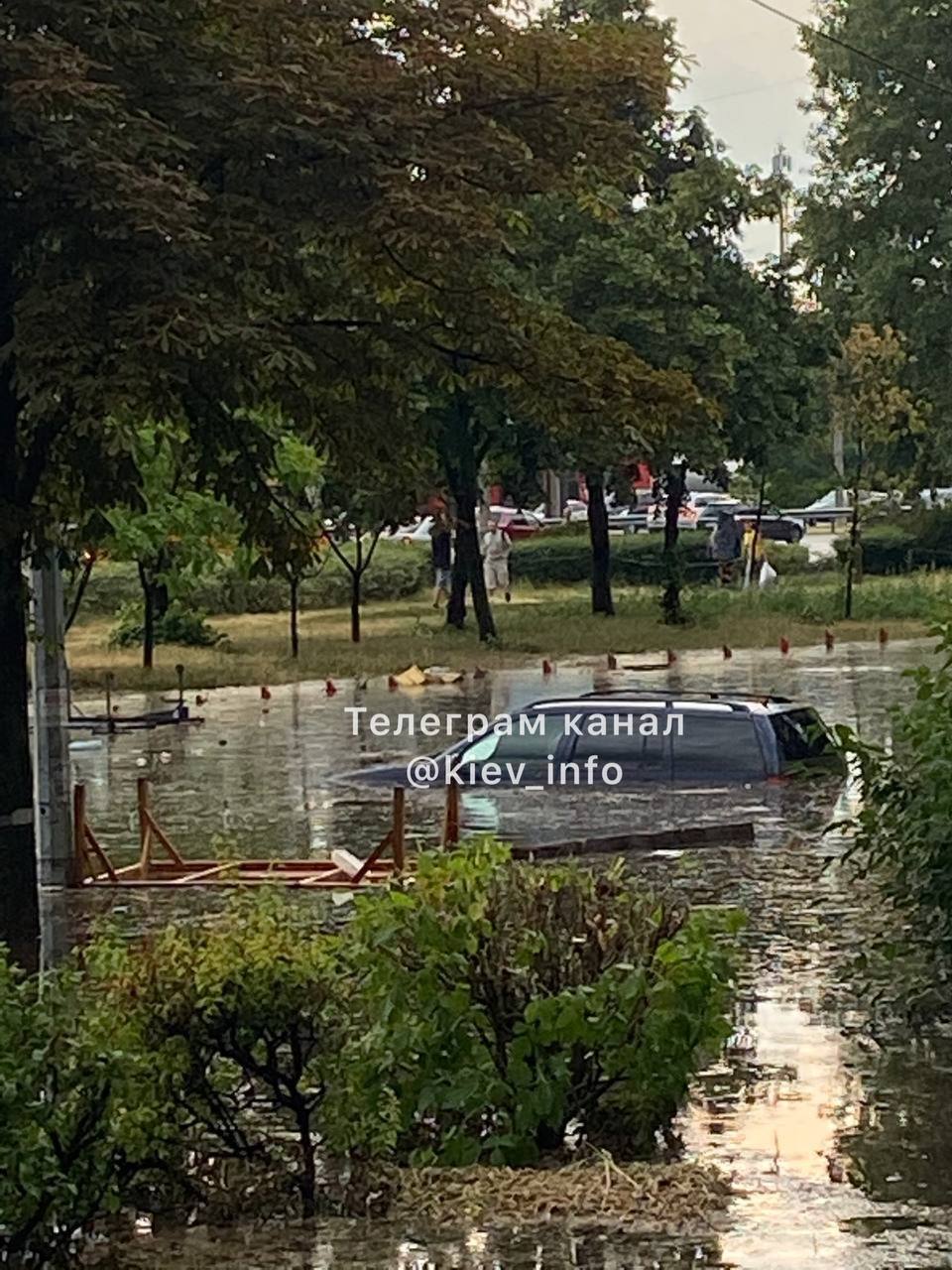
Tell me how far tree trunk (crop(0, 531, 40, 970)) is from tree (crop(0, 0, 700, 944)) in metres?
0.01

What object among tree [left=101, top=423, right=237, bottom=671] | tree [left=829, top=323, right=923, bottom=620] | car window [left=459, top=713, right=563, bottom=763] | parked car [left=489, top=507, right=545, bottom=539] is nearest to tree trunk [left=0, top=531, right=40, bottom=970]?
car window [left=459, top=713, right=563, bottom=763]

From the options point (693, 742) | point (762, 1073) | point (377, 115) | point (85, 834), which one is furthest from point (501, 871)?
point (693, 742)

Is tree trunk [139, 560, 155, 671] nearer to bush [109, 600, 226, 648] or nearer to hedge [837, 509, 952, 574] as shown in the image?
bush [109, 600, 226, 648]

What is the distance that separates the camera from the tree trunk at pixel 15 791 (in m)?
11.0

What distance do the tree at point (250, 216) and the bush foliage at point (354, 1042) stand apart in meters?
2.81

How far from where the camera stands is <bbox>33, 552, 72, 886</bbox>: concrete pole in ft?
53.5

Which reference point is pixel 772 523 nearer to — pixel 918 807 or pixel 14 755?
pixel 14 755

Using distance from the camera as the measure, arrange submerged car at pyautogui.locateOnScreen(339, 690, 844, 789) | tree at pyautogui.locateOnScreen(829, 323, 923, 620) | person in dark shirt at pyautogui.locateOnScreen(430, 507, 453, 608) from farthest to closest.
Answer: person in dark shirt at pyautogui.locateOnScreen(430, 507, 453, 608)
tree at pyautogui.locateOnScreen(829, 323, 923, 620)
submerged car at pyautogui.locateOnScreen(339, 690, 844, 789)

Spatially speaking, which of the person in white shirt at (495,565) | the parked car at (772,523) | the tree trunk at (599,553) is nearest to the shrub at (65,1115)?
the tree trunk at (599,553)

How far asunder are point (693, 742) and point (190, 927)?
14.0 m

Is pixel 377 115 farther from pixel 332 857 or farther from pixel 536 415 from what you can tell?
pixel 332 857

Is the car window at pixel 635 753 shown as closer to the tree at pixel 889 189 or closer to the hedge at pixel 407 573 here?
the hedge at pixel 407 573

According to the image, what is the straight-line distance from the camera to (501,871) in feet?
25.9

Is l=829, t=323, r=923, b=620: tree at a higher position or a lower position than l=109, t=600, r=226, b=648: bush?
higher
